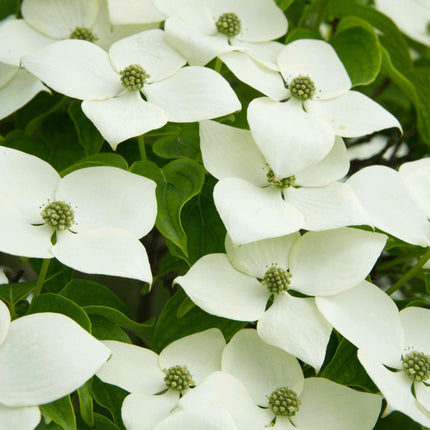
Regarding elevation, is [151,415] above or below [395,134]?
below

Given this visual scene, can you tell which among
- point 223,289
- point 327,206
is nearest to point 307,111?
point 327,206

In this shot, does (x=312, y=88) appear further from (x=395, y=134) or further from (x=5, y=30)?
(x=5, y=30)

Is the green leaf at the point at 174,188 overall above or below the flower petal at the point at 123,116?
Result: below

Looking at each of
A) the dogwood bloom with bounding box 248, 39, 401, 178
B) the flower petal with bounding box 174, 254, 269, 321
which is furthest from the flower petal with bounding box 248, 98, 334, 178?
the flower petal with bounding box 174, 254, 269, 321

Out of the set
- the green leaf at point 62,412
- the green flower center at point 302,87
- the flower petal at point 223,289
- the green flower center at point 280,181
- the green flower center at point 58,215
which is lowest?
the green leaf at point 62,412

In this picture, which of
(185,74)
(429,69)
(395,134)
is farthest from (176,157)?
(429,69)

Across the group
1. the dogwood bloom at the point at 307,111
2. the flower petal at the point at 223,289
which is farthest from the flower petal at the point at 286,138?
the flower petal at the point at 223,289

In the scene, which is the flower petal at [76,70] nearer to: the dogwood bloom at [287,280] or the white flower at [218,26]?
the white flower at [218,26]

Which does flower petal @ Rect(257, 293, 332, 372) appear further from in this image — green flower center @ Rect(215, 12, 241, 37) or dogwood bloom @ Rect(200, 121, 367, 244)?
green flower center @ Rect(215, 12, 241, 37)
